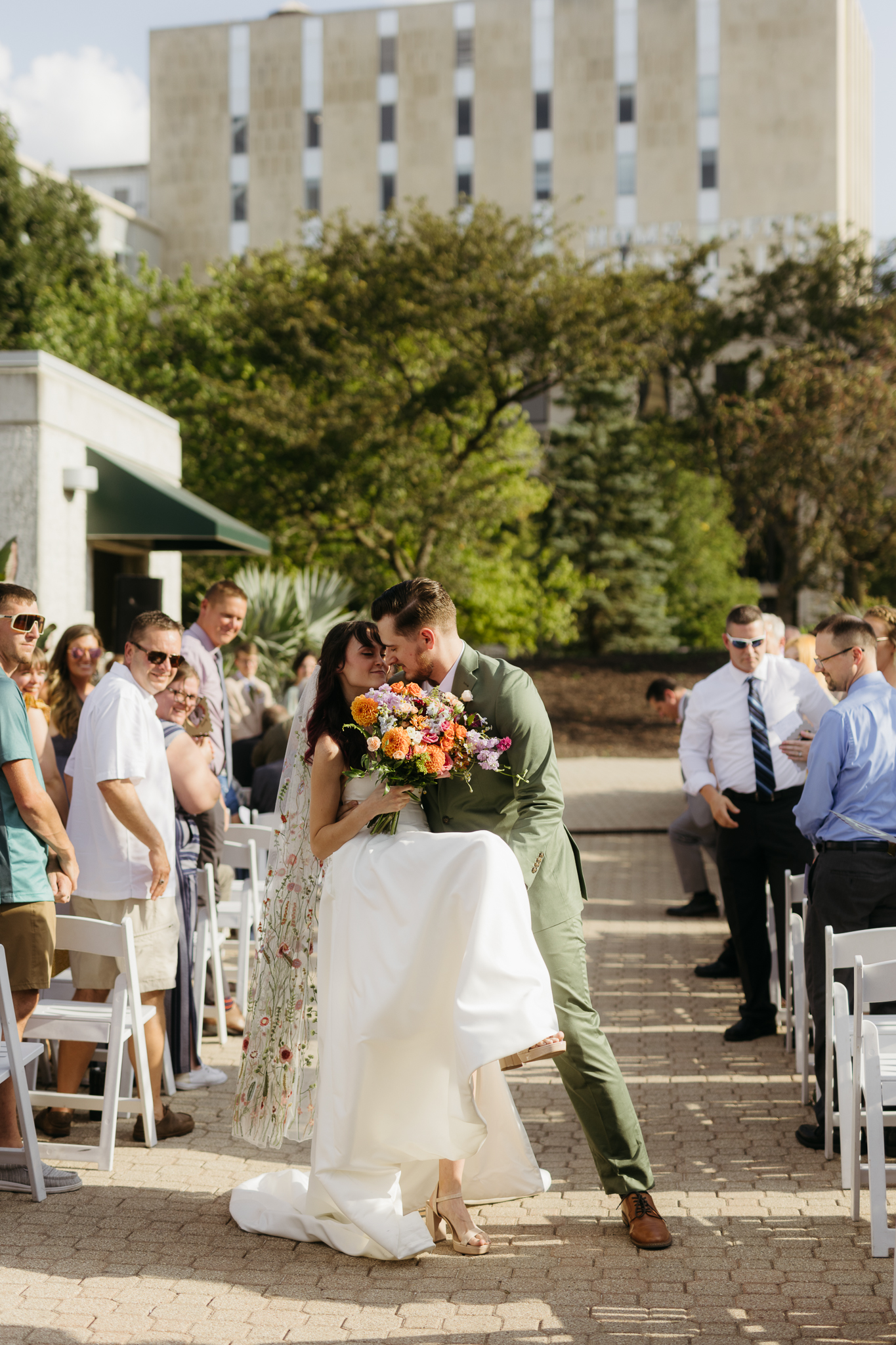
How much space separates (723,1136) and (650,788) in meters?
14.9

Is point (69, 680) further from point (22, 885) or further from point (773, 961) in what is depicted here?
point (773, 961)

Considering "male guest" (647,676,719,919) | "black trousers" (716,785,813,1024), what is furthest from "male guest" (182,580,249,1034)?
"male guest" (647,676,719,919)

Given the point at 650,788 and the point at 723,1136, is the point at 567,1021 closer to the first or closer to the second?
the point at 723,1136

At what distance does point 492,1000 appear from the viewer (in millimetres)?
3893

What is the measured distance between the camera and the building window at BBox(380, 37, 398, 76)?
54000mm

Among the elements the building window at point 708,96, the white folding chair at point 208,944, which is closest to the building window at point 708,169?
the building window at point 708,96

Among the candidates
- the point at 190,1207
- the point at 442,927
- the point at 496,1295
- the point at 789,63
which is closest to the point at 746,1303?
the point at 496,1295

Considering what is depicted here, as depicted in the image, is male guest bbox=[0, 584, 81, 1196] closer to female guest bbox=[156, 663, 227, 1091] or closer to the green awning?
female guest bbox=[156, 663, 227, 1091]

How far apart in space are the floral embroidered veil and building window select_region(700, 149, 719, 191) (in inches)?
2087

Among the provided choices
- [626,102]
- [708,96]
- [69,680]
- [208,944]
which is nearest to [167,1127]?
[208,944]

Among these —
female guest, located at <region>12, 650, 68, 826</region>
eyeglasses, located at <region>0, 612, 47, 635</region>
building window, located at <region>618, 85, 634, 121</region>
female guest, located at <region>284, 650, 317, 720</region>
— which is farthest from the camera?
building window, located at <region>618, 85, 634, 121</region>

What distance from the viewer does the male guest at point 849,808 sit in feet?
16.9

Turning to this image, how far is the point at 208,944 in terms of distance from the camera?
6984 millimetres

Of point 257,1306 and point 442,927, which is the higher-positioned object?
point 442,927
